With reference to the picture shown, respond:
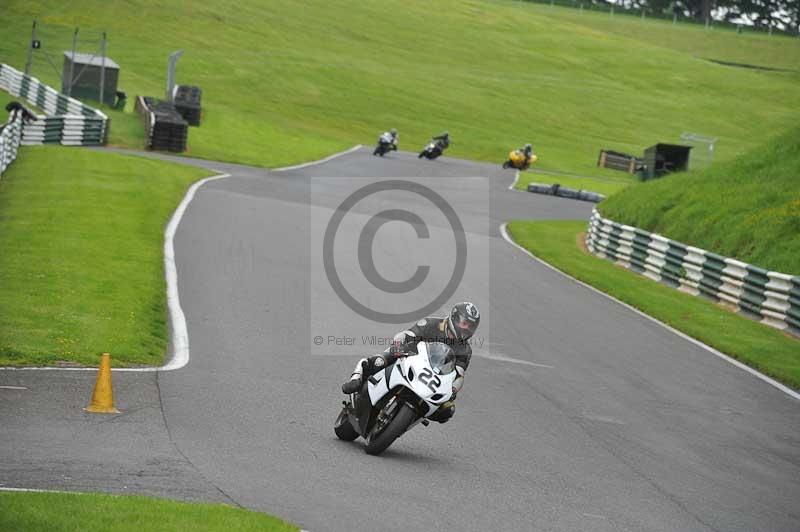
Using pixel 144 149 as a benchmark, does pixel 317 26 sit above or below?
above

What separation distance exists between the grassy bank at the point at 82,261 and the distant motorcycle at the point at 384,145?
69.9ft

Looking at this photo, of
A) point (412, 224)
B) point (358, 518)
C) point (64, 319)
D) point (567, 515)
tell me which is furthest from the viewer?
point (412, 224)

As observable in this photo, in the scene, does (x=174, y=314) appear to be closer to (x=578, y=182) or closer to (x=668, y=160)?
(x=668, y=160)

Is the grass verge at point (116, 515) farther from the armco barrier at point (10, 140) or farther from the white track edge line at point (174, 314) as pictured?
the armco barrier at point (10, 140)

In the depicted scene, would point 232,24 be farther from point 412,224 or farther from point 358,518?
point 358,518

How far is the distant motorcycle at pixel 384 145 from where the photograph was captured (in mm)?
52562

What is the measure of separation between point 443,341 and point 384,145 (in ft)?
142

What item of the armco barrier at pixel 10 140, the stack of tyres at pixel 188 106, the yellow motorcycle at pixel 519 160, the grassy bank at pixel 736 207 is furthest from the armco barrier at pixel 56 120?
the yellow motorcycle at pixel 519 160

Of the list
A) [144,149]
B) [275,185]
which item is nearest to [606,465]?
[275,185]

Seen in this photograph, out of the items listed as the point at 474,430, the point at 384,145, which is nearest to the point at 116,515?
the point at 474,430

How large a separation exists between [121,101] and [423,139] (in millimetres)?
19122

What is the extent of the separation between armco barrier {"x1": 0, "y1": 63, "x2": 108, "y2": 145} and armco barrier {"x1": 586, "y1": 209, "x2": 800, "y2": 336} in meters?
17.7

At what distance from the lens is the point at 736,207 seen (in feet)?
95.9

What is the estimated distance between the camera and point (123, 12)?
273 feet
